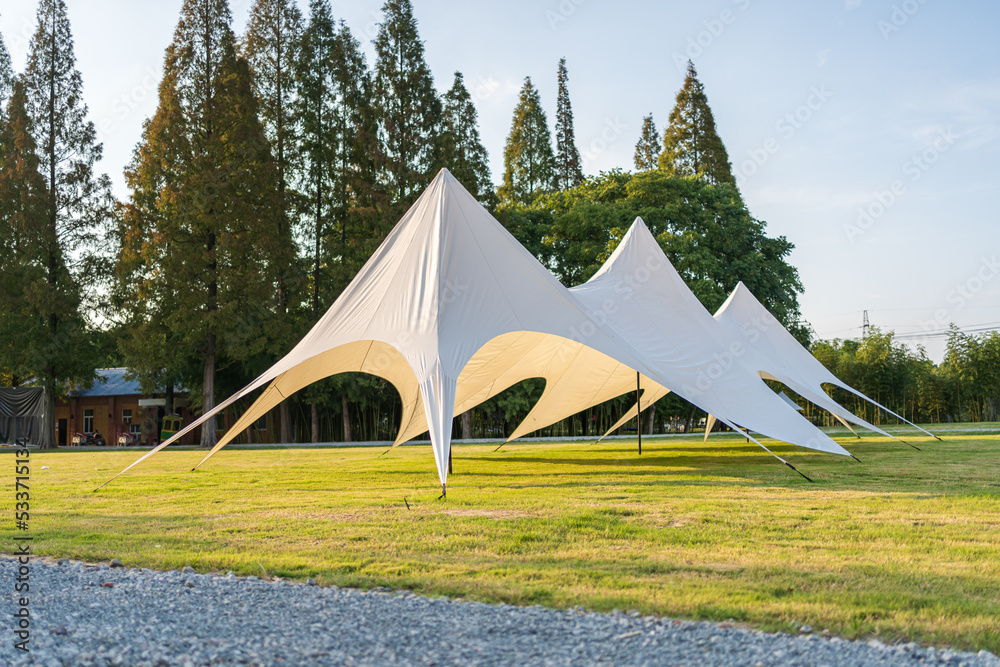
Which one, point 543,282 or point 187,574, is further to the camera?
point 543,282

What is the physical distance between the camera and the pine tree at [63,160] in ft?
75.5

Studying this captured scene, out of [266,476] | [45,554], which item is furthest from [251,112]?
[45,554]

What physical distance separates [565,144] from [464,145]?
988 cm

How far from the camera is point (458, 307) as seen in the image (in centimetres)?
800

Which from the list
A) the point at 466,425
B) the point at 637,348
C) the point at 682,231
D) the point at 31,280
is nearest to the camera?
the point at 637,348

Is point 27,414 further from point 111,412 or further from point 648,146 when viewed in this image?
point 648,146

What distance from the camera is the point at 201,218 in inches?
792

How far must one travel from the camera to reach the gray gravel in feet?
8.14

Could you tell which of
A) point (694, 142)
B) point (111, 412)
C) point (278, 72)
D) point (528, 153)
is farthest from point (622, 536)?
point (111, 412)

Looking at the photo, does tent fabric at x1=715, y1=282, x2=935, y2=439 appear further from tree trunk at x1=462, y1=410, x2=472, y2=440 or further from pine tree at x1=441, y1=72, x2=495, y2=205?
pine tree at x1=441, y1=72, x2=495, y2=205

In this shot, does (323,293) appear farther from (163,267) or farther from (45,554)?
(45,554)

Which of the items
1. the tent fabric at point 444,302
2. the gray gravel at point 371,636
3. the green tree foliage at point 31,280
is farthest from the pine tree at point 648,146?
the gray gravel at point 371,636

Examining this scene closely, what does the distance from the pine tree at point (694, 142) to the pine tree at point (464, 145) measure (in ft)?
32.5

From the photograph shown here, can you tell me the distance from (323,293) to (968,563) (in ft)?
71.0
